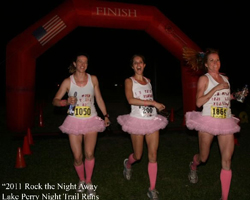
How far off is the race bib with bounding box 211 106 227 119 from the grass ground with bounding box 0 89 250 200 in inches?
55.7

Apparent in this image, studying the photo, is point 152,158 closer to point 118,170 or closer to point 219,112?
point 219,112

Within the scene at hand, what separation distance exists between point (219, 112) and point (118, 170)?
260 cm

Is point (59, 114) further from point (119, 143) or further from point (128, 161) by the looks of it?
point (128, 161)

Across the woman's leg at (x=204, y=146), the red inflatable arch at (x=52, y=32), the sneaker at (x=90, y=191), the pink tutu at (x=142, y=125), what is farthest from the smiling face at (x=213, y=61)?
the red inflatable arch at (x=52, y=32)

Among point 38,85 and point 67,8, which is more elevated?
point 38,85

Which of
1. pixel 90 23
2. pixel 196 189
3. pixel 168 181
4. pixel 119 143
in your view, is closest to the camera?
pixel 196 189

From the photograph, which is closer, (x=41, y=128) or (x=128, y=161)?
(x=128, y=161)

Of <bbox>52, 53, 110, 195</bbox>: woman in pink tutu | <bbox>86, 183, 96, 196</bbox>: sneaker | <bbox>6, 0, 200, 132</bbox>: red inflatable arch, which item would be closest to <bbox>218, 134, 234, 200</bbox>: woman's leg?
<bbox>52, 53, 110, 195</bbox>: woman in pink tutu

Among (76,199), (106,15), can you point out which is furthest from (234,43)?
(76,199)

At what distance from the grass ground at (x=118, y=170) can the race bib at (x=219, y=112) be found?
1.41 m

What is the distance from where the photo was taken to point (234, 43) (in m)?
19.7

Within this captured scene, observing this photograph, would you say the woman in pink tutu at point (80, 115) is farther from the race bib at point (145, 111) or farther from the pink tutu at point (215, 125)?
the pink tutu at point (215, 125)

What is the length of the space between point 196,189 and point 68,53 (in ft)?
111

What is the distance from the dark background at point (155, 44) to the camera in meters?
16.6
